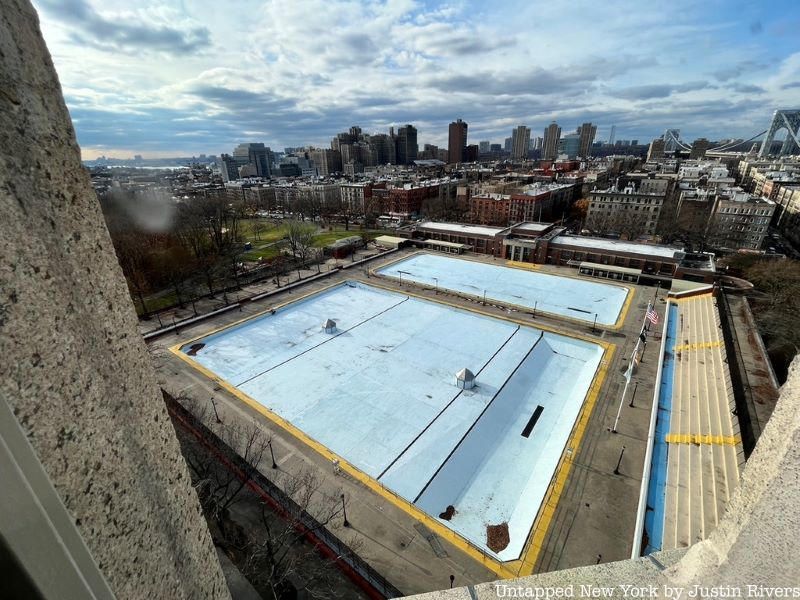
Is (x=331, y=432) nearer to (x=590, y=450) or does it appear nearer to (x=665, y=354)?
(x=590, y=450)

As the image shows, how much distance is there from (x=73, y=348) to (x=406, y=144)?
552 feet

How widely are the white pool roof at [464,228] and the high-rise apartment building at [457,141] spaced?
136 m

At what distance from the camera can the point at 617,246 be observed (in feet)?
110

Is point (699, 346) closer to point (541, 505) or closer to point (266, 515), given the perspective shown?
point (541, 505)

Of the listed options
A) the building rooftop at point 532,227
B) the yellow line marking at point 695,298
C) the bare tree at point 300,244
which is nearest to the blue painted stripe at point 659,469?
the yellow line marking at point 695,298

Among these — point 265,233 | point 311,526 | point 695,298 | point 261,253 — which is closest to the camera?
point 311,526

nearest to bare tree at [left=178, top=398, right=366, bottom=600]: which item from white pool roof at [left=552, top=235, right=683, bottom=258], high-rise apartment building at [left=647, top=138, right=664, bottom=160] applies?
white pool roof at [left=552, top=235, right=683, bottom=258]

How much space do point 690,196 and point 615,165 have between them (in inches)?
2482

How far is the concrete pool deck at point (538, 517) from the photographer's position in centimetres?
983

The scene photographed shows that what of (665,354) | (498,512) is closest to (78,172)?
(498,512)

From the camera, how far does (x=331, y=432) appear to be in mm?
14336

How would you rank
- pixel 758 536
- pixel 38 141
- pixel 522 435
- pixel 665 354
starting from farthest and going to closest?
pixel 665 354
pixel 522 435
pixel 758 536
pixel 38 141

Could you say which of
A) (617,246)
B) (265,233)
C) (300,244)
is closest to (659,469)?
(617,246)

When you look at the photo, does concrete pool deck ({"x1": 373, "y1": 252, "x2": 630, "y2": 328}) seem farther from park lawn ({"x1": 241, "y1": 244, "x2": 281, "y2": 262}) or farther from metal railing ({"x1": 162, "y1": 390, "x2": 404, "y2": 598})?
metal railing ({"x1": 162, "y1": 390, "x2": 404, "y2": 598})
